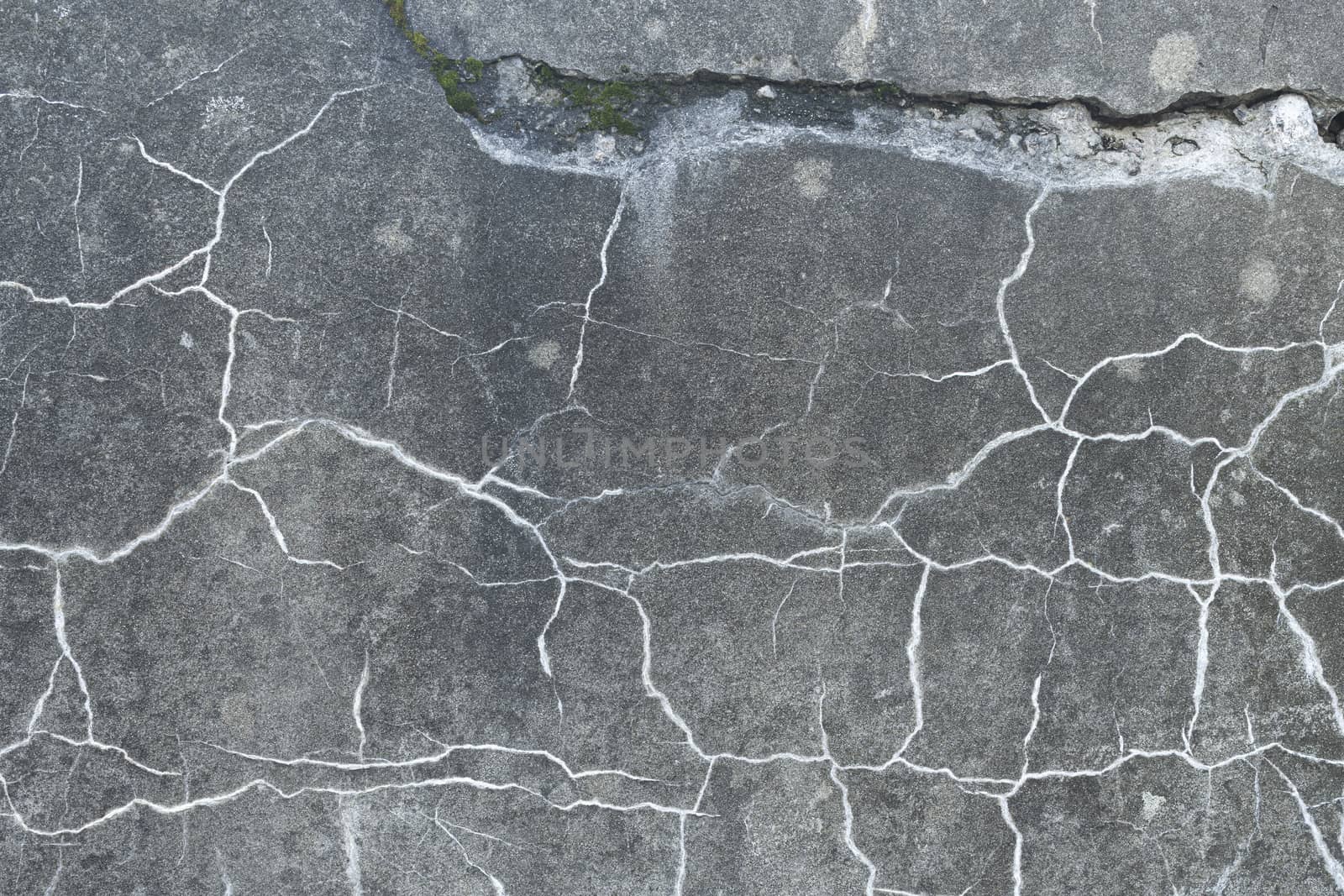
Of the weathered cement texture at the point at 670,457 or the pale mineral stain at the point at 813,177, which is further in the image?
the pale mineral stain at the point at 813,177

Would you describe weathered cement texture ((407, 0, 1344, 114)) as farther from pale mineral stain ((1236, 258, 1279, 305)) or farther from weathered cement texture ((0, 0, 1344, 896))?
pale mineral stain ((1236, 258, 1279, 305))

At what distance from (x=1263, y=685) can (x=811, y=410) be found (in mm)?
1586

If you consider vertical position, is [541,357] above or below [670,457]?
above

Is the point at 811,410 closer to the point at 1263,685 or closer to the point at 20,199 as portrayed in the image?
the point at 1263,685

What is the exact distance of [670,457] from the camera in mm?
2609

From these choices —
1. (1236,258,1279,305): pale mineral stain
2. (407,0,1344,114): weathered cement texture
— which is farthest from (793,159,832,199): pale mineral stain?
(1236,258,1279,305): pale mineral stain

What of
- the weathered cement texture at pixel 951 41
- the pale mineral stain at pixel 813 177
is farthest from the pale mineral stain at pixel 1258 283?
the pale mineral stain at pixel 813 177

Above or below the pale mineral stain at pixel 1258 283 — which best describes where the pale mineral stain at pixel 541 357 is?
above

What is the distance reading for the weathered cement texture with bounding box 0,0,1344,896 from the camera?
2.54 meters

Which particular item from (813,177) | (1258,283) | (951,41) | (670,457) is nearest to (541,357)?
(670,457)

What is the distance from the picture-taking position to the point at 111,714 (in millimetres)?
2525

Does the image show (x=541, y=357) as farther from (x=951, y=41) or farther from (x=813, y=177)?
(x=951, y=41)

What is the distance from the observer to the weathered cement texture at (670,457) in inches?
100

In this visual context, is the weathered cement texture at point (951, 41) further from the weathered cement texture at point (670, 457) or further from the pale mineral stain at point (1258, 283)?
the pale mineral stain at point (1258, 283)
